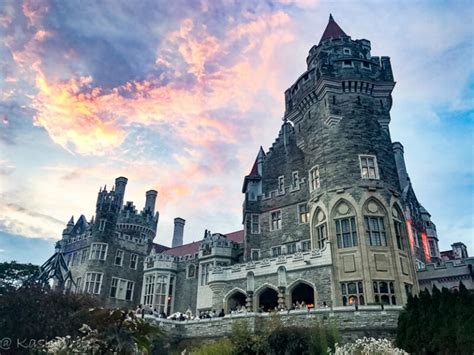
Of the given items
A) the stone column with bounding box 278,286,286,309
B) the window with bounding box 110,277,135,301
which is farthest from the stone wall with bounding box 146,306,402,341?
the window with bounding box 110,277,135,301

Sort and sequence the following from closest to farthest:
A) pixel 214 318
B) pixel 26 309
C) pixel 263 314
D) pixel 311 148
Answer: pixel 26 309, pixel 263 314, pixel 214 318, pixel 311 148

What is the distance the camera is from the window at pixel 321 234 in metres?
29.8

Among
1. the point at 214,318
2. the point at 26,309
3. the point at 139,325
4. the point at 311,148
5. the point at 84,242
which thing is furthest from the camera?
the point at 84,242

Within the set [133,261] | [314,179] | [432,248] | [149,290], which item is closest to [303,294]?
[314,179]

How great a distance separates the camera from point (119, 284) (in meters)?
42.5

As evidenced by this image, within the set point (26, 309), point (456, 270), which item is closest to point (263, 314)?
point (26, 309)

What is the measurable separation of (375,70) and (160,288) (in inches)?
1128

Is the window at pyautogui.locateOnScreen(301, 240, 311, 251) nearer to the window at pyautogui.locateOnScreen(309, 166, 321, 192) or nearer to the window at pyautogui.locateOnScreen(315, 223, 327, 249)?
the window at pyautogui.locateOnScreen(315, 223, 327, 249)

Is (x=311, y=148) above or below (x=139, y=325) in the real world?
above

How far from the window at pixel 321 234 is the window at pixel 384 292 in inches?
192

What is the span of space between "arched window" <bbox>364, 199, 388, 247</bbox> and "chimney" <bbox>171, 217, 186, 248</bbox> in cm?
3391

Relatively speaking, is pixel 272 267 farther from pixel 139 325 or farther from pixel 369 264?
pixel 139 325

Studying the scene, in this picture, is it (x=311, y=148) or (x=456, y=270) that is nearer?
(x=456, y=270)

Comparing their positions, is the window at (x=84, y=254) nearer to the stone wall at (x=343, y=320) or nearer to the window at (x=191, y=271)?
the window at (x=191, y=271)
